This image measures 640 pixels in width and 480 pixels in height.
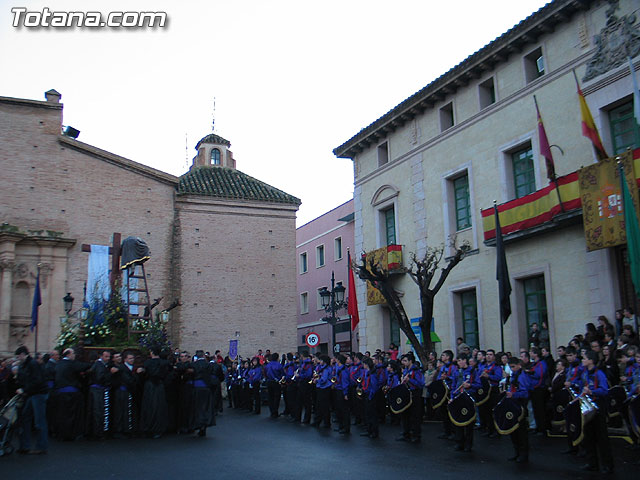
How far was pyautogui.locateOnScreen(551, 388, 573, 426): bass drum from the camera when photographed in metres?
11.8

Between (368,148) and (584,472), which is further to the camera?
(368,148)

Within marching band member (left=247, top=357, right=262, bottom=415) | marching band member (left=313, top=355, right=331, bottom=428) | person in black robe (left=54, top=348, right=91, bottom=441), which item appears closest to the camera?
person in black robe (left=54, top=348, right=91, bottom=441)

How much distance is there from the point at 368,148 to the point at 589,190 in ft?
40.1

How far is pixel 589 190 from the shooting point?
16.7 metres

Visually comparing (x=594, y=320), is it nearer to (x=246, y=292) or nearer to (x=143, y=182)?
(x=246, y=292)

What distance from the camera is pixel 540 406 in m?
14.0

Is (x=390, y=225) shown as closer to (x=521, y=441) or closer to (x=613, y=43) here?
(x=613, y=43)

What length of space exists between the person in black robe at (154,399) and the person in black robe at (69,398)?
4.04ft

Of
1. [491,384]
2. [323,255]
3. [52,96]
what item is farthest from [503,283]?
[323,255]

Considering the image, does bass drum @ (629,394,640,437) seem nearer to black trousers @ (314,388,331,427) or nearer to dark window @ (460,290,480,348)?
black trousers @ (314,388,331,427)

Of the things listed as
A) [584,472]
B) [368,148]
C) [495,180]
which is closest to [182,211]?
[368,148]

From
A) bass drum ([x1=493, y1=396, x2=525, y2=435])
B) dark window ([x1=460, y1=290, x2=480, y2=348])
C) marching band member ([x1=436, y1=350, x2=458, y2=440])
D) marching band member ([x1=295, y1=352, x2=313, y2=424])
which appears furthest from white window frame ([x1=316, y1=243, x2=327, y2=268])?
bass drum ([x1=493, y1=396, x2=525, y2=435])

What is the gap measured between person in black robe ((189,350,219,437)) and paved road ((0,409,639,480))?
0.33 m

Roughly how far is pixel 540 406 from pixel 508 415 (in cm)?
369
